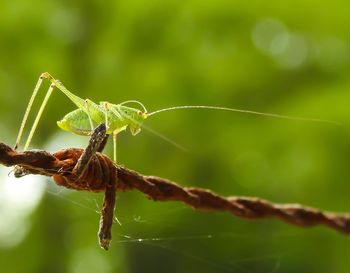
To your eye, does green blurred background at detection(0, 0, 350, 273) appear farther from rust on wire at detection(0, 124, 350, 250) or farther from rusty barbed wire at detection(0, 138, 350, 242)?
rust on wire at detection(0, 124, 350, 250)

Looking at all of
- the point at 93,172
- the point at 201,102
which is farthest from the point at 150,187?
the point at 201,102

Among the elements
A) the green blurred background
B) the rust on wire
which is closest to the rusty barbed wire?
the rust on wire

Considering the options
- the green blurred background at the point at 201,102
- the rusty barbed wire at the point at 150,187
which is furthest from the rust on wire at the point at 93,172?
the green blurred background at the point at 201,102

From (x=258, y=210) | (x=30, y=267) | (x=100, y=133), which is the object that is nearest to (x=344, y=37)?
(x=30, y=267)

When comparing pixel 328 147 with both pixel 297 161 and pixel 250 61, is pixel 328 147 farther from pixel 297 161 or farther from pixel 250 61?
pixel 250 61

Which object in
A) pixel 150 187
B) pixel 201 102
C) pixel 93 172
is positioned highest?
pixel 93 172

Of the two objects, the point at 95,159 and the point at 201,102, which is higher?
the point at 95,159

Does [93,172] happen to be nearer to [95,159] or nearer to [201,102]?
[95,159]
